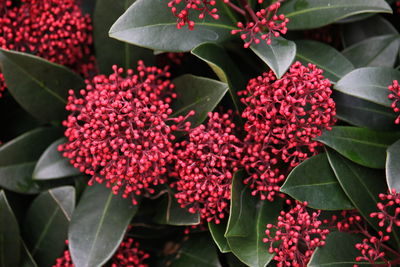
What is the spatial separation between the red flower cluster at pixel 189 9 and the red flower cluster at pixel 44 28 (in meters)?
0.47

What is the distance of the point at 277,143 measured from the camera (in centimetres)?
181

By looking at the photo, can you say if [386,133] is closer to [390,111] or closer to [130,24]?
[390,111]

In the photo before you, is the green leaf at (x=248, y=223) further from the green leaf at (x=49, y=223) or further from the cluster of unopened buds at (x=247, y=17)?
the green leaf at (x=49, y=223)

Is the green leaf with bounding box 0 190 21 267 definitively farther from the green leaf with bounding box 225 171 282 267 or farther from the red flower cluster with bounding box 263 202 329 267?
the red flower cluster with bounding box 263 202 329 267

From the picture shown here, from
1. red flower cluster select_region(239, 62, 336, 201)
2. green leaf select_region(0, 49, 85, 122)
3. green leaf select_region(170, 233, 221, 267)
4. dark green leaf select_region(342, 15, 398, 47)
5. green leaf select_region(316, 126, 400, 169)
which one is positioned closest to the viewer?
red flower cluster select_region(239, 62, 336, 201)

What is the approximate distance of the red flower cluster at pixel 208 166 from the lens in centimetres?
173

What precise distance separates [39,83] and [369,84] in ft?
4.00

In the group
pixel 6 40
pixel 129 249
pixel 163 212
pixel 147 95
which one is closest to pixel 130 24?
pixel 147 95

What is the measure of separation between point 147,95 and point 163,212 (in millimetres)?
467

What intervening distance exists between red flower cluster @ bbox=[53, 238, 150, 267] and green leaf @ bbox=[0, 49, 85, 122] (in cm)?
53

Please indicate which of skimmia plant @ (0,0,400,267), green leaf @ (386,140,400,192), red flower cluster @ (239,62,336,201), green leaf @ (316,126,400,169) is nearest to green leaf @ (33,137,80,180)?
skimmia plant @ (0,0,400,267)

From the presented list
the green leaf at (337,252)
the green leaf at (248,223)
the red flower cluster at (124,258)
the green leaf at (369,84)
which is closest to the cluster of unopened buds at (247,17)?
the green leaf at (369,84)

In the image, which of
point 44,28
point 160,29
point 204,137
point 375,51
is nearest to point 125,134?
point 204,137

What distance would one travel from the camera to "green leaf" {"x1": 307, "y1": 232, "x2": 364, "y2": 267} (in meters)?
1.75
